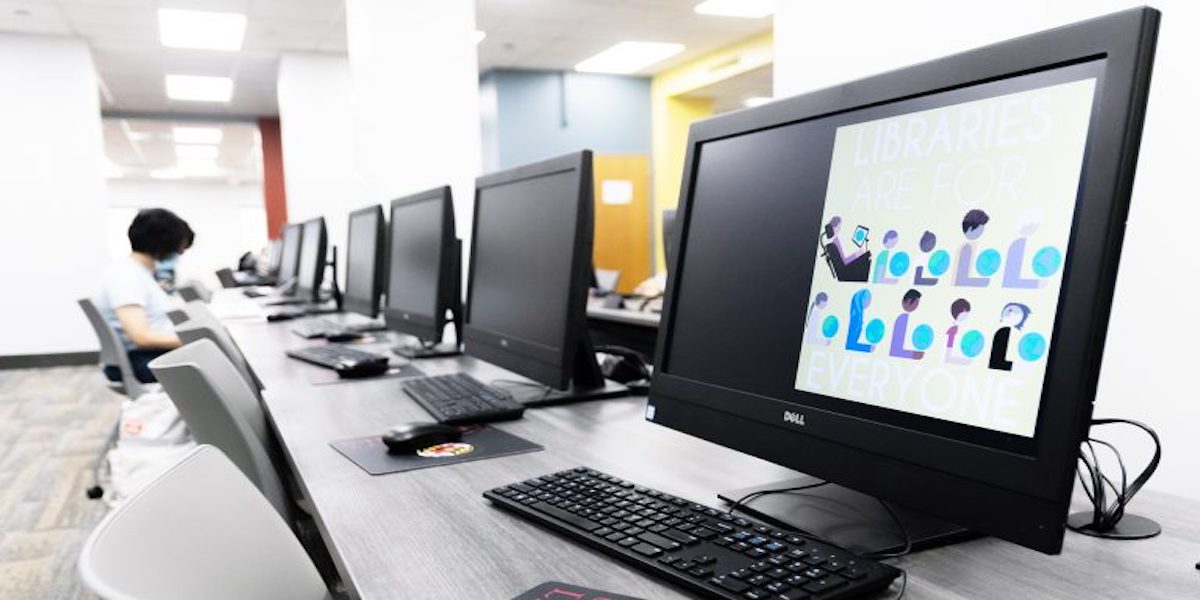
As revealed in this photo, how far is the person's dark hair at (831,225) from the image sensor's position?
82 cm

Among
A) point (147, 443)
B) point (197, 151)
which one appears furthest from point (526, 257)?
point (197, 151)

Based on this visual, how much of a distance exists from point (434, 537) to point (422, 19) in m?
3.63

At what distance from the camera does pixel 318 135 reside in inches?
306

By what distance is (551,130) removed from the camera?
855 centimetres

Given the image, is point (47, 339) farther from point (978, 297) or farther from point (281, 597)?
point (978, 297)

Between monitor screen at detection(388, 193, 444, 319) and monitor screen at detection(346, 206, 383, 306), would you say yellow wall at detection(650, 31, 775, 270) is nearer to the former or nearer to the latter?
monitor screen at detection(346, 206, 383, 306)

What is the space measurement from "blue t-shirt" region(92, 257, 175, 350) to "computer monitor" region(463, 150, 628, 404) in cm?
221

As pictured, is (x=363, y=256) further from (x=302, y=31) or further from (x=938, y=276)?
(x=302, y=31)

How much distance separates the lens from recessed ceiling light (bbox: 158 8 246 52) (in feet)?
19.7

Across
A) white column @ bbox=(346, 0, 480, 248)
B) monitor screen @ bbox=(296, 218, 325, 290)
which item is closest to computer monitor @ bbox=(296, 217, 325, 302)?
monitor screen @ bbox=(296, 218, 325, 290)

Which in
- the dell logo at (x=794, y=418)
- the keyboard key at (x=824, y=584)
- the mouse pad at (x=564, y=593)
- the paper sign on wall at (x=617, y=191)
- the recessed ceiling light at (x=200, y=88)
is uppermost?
the recessed ceiling light at (x=200, y=88)

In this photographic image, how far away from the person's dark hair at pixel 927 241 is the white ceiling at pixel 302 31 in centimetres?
580

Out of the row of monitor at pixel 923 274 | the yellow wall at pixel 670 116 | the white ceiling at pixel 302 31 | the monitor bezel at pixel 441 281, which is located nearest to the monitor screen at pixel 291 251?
the white ceiling at pixel 302 31

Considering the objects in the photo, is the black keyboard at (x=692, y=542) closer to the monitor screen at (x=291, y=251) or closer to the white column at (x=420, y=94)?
the white column at (x=420, y=94)
